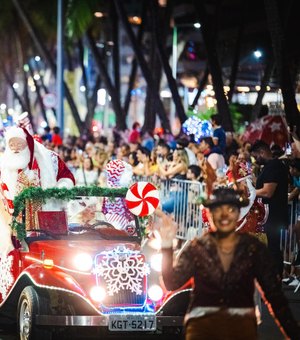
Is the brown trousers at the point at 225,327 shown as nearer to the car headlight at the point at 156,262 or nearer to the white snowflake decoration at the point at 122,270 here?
the white snowflake decoration at the point at 122,270

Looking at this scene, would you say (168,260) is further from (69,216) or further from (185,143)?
(185,143)

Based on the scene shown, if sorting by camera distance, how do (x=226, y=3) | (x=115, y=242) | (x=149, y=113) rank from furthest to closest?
(x=226, y=3), (x=149, y=113), (x=115, y=242)

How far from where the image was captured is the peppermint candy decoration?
11055mm

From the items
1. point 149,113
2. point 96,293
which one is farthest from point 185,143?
point 149,113

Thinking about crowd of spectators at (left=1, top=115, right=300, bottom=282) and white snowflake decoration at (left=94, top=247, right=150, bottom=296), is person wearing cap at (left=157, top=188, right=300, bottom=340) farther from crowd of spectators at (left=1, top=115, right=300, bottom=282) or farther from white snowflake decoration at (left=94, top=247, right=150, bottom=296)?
crowd of spectators at (left=1, top=115, right=300, bottom=282)

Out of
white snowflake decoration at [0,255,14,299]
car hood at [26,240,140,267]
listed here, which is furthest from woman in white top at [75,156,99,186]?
car hood at [26,240,140,267]

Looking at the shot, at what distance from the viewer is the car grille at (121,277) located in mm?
10219

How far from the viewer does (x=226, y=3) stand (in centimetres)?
5334

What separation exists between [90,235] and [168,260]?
14.3ft

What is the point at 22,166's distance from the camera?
1250 centimetres

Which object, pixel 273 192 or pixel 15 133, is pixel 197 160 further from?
pixel 15 133

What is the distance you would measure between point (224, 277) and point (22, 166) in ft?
19.4

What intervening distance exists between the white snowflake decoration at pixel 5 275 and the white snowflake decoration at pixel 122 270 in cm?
129

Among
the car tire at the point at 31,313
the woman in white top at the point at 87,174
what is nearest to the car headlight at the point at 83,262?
the car tire at the point at 31,313
